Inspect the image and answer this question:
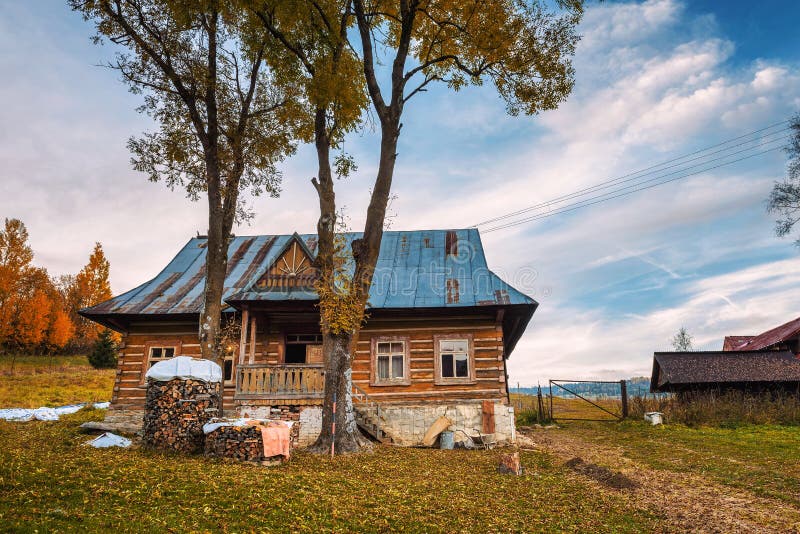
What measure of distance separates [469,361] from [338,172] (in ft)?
26.3

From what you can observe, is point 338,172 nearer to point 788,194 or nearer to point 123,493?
point 123,493

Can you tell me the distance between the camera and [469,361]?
709 inches

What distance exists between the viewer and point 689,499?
8492 mm

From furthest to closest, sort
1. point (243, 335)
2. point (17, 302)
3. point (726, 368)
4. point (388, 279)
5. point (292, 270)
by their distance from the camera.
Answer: point (17, 302)
point (726, 368)
point (388, 279)
point (292, 270)
point (243, 335)

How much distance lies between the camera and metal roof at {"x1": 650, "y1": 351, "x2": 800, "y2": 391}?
21.5 m

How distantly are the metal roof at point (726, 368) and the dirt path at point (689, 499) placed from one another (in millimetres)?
11330

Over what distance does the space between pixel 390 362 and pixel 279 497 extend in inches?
449

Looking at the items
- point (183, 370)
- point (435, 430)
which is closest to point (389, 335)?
point (435, 430)

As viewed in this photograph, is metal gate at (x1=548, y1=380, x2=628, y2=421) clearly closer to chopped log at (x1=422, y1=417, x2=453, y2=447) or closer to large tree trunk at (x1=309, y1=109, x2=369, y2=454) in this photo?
chopped log at (x1=422, y1=417, x2=453, y2=447)

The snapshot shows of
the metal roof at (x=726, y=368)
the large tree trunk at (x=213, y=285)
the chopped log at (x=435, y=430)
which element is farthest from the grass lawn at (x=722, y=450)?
the large tree trunk at (x=213, y=285)

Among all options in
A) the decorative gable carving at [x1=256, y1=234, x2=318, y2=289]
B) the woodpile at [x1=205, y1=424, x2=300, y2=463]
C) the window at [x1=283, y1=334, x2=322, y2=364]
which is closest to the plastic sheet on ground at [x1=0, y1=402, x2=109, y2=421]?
the window at [x1=283, y1=334, x2=322, y2=364]

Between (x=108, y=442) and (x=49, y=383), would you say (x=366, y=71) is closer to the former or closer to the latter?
(x=108, y=442)

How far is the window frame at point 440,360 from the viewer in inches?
703

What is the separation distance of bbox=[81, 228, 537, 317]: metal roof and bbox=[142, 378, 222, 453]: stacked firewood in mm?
6150
